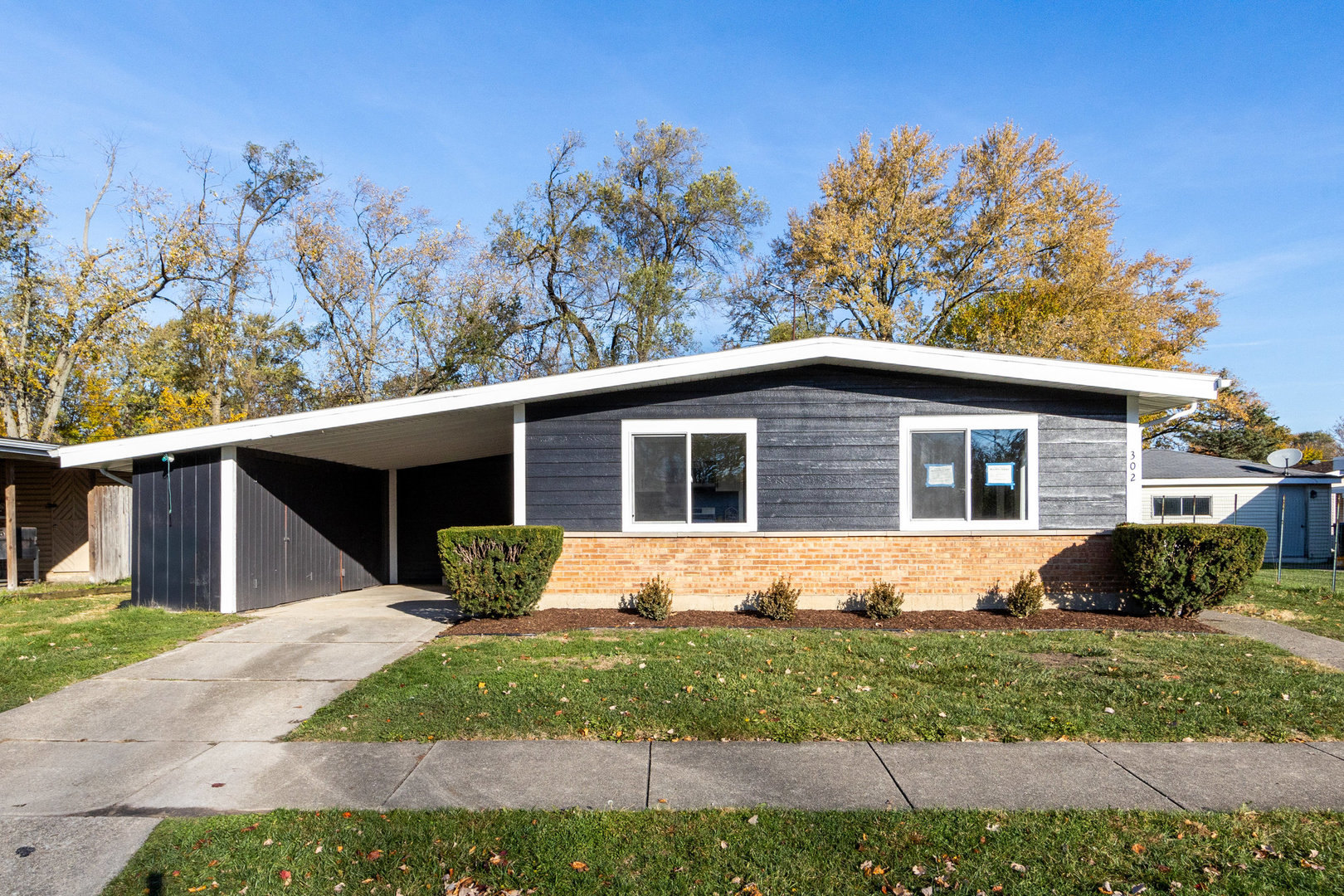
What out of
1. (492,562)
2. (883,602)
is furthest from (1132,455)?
(492,562)

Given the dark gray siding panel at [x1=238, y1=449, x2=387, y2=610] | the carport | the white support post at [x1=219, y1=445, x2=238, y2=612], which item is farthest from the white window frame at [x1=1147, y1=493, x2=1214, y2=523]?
the white support post at [x1=219, y1=445, x2=238, y2=612]

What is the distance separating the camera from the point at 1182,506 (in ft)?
76.6

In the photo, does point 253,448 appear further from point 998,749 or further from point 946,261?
point 946,261

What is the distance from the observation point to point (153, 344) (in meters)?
24.7

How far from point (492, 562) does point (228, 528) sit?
3661 mm

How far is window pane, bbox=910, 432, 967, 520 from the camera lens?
10.2 metres

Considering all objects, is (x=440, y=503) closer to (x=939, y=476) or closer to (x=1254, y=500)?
(x=939, y=476)

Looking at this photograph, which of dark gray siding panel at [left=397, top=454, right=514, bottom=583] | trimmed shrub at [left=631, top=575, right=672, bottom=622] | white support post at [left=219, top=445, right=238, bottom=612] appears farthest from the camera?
dark gray siding panel at [left=397, top=454, right=514, bottom=583]

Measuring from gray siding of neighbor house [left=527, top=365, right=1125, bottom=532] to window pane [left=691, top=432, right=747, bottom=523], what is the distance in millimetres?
260

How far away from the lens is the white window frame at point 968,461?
1015 cm

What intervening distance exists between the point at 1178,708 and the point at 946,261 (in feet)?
73.9

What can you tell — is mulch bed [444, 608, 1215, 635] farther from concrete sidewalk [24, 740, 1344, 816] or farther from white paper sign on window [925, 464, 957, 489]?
concrete sidewalk [24, 740, 1344, 816]

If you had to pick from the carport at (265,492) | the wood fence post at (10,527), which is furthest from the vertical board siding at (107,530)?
the carport at (265,492)

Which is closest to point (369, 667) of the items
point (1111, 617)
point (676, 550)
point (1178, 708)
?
point (676, 550)
